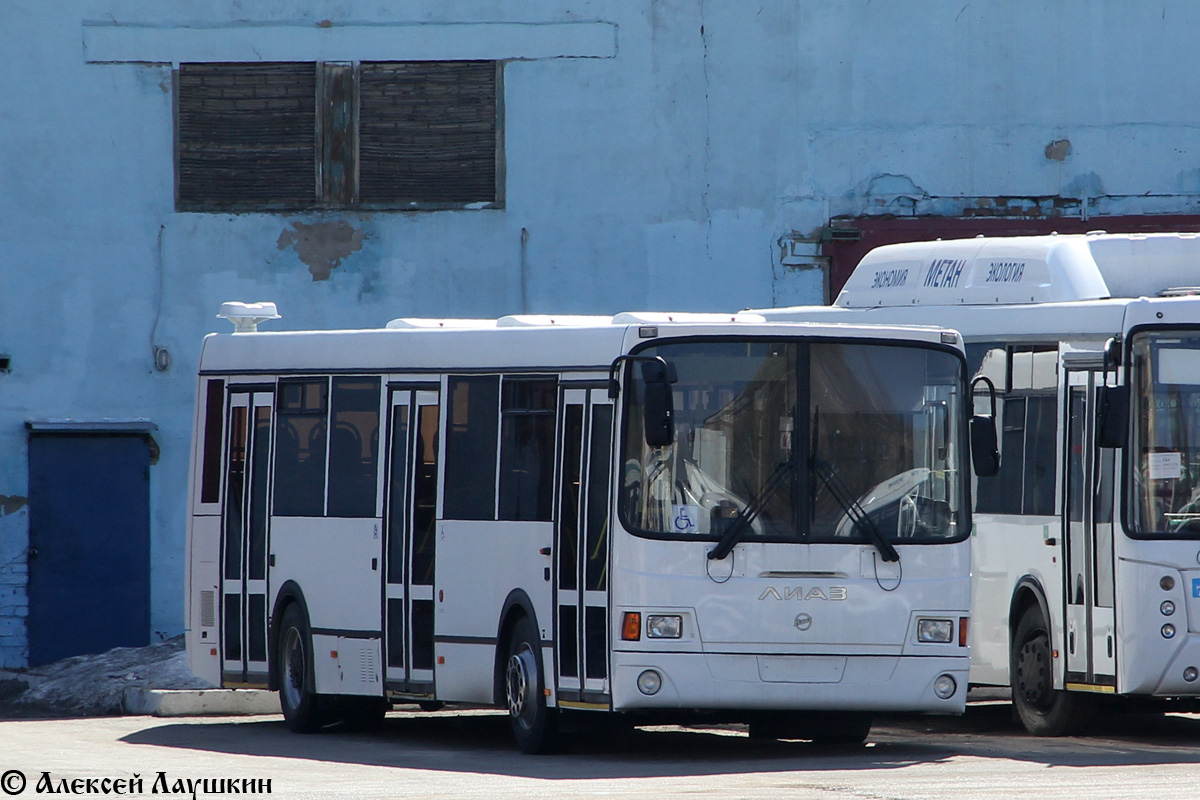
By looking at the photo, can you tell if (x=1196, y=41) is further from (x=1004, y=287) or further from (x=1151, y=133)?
(x=1004, y=287)

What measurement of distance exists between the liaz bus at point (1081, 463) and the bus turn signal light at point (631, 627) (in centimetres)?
303

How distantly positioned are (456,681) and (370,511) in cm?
140

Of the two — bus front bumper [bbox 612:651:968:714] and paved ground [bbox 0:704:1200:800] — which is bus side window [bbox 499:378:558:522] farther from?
paved ground [bbox 0:704:1200:800]

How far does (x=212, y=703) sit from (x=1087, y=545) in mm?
7649

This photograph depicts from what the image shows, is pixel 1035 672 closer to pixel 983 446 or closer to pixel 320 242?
pixel 983 446

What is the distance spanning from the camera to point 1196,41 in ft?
74.6

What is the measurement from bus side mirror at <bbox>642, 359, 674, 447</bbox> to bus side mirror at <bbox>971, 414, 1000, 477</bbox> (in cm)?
189

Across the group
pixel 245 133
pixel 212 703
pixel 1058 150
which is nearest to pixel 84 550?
pixel 212 703

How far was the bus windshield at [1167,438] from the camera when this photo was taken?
13.1 metres

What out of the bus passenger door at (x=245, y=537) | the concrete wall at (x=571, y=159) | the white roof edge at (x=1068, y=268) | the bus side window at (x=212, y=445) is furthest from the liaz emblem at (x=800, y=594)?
the concrete wall at (x=571, y=159)

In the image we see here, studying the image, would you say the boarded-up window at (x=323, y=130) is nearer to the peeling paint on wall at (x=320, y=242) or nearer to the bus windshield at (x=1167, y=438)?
the peeling paint on wall at (x=320, y=242)

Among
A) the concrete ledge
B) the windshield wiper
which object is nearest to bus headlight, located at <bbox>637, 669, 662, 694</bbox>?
the windshield wiper

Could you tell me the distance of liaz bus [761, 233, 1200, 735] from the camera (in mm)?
13062

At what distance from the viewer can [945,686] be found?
40.6ft
